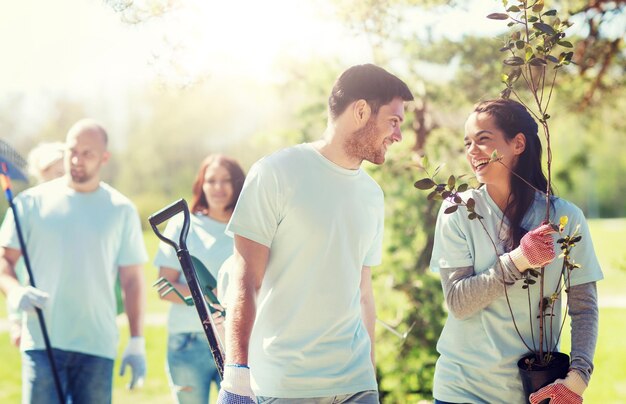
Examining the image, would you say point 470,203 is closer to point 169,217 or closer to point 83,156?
point 169,217

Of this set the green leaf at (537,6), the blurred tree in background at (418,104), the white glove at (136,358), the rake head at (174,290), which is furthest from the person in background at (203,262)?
the green leaf at (537,6)

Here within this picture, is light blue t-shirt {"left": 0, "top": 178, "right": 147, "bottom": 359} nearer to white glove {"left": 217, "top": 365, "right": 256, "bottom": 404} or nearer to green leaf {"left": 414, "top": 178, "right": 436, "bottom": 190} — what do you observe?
white glove {"left": 217, "top": 365, "right": 256, "bottom": 404}

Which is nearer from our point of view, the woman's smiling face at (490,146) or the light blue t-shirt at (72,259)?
the woman's smiling face at (490,146)

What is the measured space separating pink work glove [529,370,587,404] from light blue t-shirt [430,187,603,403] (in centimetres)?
10

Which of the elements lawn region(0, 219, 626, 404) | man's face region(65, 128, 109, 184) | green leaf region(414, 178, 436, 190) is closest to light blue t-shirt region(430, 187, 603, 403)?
green leaf region(414, 178, 436, 190)

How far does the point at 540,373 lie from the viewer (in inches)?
86.1

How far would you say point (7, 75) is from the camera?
23.9m

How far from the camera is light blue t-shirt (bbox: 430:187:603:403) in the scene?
7.45 ft

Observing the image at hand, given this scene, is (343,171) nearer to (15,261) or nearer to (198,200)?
(198,200)

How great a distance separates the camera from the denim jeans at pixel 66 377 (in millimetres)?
3520

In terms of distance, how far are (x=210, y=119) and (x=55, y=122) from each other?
4471 mm

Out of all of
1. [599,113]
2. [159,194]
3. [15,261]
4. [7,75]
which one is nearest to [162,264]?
[15,261]

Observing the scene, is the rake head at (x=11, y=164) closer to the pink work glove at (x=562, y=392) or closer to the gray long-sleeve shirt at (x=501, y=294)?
the gray long-sleeve shirt at (x=501, y=294)

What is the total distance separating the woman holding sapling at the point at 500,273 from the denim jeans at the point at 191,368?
1554 mm
